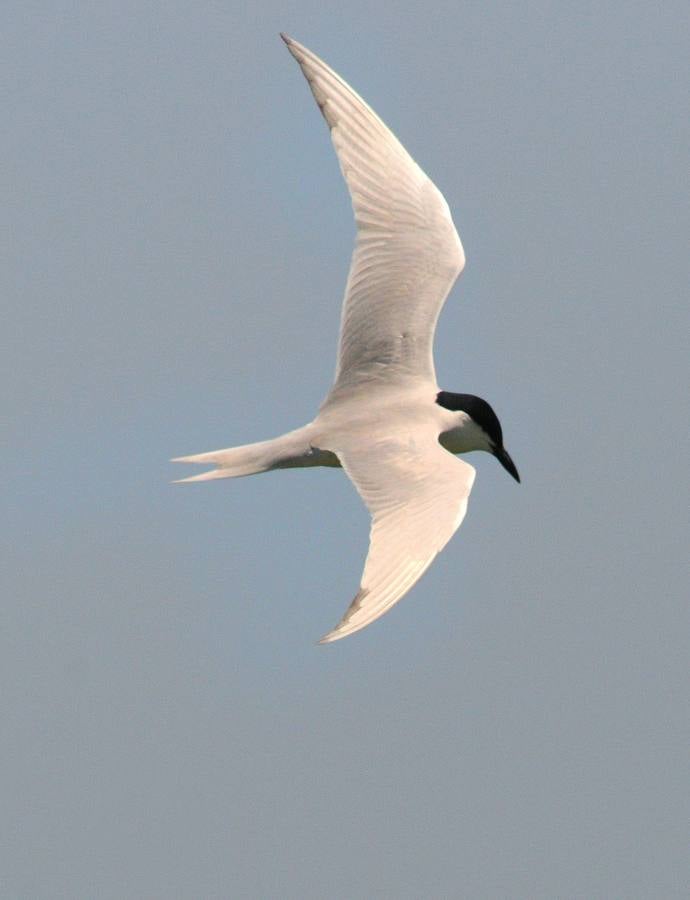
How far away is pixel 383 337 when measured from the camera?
11680mm

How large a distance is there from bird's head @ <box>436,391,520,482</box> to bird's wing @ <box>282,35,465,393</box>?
26 cm

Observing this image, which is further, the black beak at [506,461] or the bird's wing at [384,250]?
the black beak at [506,461]

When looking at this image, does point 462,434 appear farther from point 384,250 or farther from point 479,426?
point 384,250

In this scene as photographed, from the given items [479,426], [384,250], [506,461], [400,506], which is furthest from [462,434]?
[400,506]

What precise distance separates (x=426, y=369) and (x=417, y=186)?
3.76 feet

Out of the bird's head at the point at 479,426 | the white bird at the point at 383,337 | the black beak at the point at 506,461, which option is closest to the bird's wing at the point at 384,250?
the white bird at the point at 383,337

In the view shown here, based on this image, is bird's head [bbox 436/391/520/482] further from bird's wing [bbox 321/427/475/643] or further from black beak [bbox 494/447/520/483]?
bird's wing [bbox 321/427/475/643]

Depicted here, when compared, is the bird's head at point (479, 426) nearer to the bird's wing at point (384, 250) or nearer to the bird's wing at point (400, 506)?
the bird's wing at point (384, 250)

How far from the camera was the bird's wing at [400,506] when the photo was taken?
8.99 metres

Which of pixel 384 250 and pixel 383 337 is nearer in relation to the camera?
pixel 383 337

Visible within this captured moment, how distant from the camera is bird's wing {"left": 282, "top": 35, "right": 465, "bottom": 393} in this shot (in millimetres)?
11617

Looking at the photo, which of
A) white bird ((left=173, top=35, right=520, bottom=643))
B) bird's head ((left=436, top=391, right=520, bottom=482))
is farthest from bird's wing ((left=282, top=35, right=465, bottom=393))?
bird's head ((left=436, top=391, right=520, bottom=482))

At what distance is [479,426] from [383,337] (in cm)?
76

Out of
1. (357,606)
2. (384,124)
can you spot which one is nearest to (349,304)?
(384,124)
